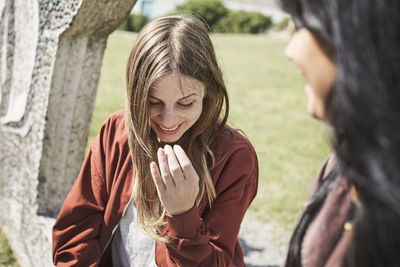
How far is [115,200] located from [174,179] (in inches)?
26.9

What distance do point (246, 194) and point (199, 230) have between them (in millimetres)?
450

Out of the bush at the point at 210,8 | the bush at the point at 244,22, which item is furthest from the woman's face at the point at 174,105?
the bush at the point at 244,22

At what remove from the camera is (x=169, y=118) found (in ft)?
6.32

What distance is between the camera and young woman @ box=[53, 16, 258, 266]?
188 cm

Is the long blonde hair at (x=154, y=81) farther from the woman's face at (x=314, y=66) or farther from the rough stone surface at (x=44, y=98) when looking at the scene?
the woman's face at (x=314, y=66)

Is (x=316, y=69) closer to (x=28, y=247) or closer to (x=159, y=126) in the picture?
(x=159, y=126)

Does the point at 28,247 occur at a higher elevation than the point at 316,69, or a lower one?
lower

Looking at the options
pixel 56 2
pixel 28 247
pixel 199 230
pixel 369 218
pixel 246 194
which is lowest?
pixel 28 247

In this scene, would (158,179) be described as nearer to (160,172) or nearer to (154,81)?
(160,172)

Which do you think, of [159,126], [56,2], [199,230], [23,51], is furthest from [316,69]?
[23,51]

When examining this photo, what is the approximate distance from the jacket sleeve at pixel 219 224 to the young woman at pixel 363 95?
2.30ft

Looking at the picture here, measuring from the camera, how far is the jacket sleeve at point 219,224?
5.49ft

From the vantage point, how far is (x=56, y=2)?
2.59 meters

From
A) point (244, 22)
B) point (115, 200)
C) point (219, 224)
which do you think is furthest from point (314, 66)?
point (244, 22)
